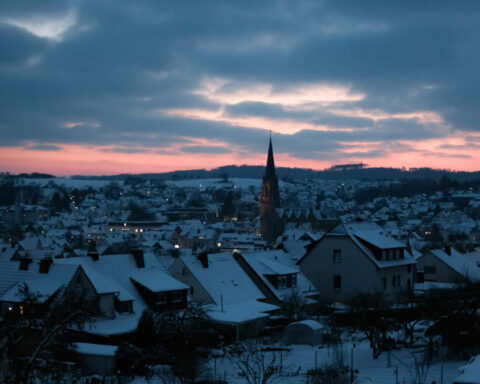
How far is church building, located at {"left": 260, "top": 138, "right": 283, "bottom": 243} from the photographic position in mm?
149750

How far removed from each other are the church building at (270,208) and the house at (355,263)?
320 feet

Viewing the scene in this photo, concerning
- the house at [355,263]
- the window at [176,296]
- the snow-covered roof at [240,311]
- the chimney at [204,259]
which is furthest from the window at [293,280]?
the window at [176,296]

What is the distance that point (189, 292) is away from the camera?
41.8 m

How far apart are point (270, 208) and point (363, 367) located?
409ft

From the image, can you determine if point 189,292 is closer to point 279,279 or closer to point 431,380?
point 279,279

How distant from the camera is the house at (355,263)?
154ft

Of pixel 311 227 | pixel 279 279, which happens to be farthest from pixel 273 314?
pixel 311 227

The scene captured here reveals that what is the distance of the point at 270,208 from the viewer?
153 m

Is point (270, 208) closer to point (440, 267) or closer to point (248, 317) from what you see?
point (440, 267)

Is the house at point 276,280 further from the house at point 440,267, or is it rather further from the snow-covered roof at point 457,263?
the snow-covered roof at point 457,263

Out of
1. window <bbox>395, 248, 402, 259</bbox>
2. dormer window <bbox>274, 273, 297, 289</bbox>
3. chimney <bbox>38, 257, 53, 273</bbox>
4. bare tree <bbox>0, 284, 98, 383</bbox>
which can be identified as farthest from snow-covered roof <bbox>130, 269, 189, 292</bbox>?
window <bbox>395, 248, 402, 259</bbox>

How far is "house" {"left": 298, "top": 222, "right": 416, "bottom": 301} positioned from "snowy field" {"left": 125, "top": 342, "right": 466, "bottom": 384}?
13.8 meters

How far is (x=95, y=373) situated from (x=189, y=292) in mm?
14059

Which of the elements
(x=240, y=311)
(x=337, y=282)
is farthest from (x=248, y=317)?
(x=337, y=282)
